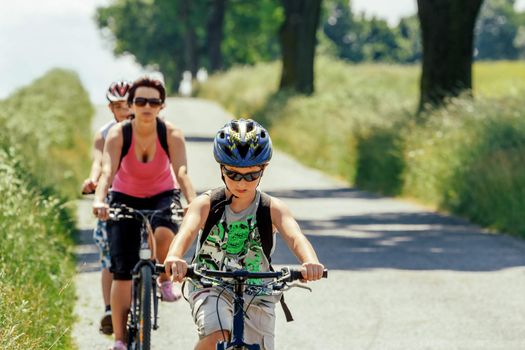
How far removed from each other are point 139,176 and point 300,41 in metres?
33.3

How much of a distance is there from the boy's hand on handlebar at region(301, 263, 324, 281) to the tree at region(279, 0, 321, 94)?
3583 centimetres

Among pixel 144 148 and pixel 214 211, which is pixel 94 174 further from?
pixel 214 211

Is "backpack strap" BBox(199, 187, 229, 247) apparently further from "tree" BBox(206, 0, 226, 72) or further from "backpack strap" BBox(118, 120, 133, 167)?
"tree" BBox(206, 0, 226, 72)

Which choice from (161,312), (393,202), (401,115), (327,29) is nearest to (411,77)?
(401,115)

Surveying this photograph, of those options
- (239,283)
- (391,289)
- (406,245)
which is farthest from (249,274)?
(406,245)

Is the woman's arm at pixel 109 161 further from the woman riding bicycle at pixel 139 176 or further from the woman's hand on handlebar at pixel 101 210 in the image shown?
the woman's hand on handlebar at pixel 101 210

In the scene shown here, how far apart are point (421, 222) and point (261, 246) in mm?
12375

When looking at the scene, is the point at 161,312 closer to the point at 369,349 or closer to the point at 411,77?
the point at 369,349

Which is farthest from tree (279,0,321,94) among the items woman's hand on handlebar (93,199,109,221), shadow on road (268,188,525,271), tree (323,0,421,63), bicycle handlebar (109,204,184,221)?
tree (323,0,421,63)

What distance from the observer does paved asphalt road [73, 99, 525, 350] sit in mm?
9711

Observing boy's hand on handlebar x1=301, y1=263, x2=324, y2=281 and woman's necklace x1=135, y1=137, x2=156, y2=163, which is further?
woman's necklace x1=135, y1=137, x2=156, y2=163

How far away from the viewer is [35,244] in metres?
11.1

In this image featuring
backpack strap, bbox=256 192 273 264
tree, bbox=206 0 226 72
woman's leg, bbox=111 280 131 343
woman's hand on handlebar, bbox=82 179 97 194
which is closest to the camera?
backpack strap, bbox=256 192 273 264

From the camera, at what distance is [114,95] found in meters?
9.62
